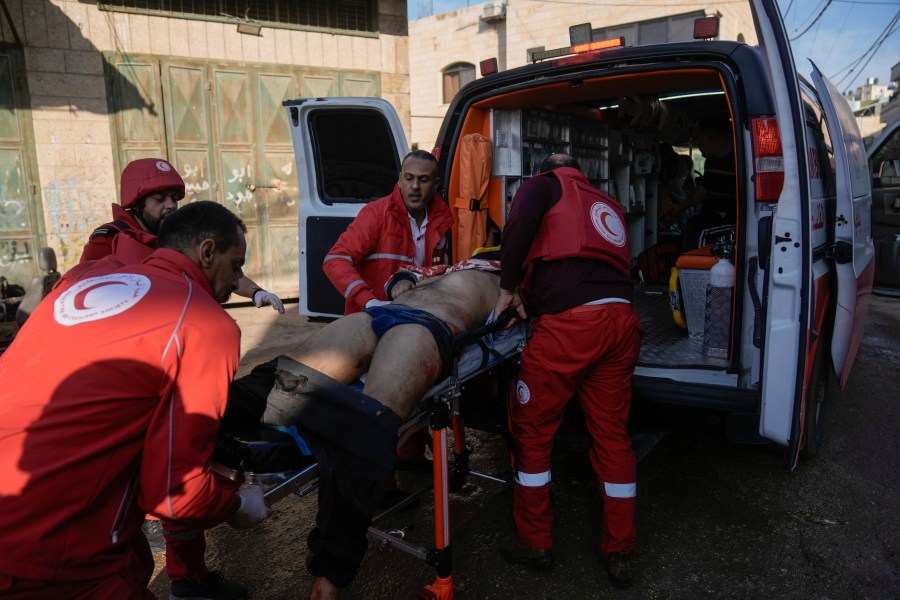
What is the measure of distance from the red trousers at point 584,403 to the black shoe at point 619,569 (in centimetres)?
3

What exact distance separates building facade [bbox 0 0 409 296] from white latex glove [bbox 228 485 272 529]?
23.1 feet

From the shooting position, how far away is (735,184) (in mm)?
4004

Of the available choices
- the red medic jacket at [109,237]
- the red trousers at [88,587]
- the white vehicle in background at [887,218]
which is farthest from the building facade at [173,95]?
the red trousers at [88,587]

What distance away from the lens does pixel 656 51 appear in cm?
300

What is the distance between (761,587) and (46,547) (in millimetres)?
2500

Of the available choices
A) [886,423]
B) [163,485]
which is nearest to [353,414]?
[163,485]

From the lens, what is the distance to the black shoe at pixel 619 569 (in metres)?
2.54

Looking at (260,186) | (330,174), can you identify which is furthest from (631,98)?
(260,186)

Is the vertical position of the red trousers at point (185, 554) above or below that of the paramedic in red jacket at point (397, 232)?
below

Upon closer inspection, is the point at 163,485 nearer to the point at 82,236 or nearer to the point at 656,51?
the point at 656,51

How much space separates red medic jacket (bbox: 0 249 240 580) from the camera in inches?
54.7

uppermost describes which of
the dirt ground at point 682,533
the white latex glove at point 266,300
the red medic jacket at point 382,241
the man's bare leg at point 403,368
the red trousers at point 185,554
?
the red medic jacket at point 382,241

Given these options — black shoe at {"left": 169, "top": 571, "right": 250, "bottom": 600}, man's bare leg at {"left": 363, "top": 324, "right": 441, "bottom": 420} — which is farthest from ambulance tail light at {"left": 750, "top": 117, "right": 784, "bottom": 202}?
black shoe at {"left": 169, "top": 571, "right": 250, "bottom": 600}

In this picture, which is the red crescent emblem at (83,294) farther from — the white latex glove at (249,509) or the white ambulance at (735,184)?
the white ambulance at (735,184)
